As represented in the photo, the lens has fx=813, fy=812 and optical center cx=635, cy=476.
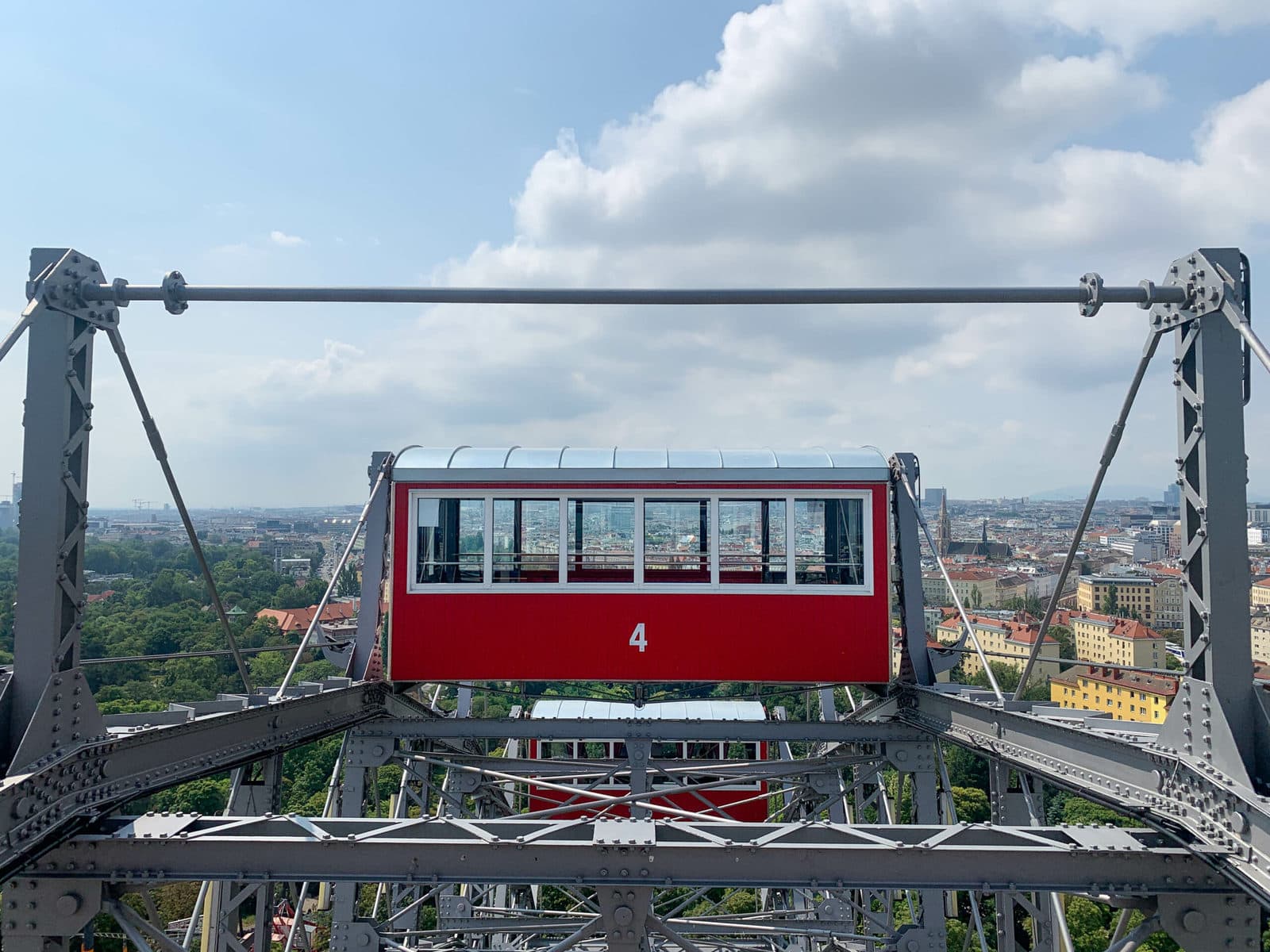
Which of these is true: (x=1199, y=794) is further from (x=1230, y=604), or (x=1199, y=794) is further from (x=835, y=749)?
(x=835, y=749)

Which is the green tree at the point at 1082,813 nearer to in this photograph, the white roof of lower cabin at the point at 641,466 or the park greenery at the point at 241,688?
the park greenery at the point at 241,688

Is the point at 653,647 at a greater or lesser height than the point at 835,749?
greater

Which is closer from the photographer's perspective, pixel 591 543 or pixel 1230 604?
pixel 1230 604

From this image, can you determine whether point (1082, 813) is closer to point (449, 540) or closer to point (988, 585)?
point (449, 540)

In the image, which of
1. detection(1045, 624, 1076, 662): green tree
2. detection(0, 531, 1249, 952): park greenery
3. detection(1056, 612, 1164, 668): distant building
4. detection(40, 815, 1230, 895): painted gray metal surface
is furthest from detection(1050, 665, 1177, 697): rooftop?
detection(40, 815, 1230, 895): painted gray metal surface

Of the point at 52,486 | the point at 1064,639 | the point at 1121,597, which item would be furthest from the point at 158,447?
the point at 1121,597

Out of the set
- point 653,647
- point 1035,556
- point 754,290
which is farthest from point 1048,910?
point 1035,556

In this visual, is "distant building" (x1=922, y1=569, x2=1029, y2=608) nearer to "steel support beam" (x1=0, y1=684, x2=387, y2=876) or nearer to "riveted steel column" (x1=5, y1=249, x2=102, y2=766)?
"steel support beam" (x1=0, y1=684, x2=387, y2=876)
